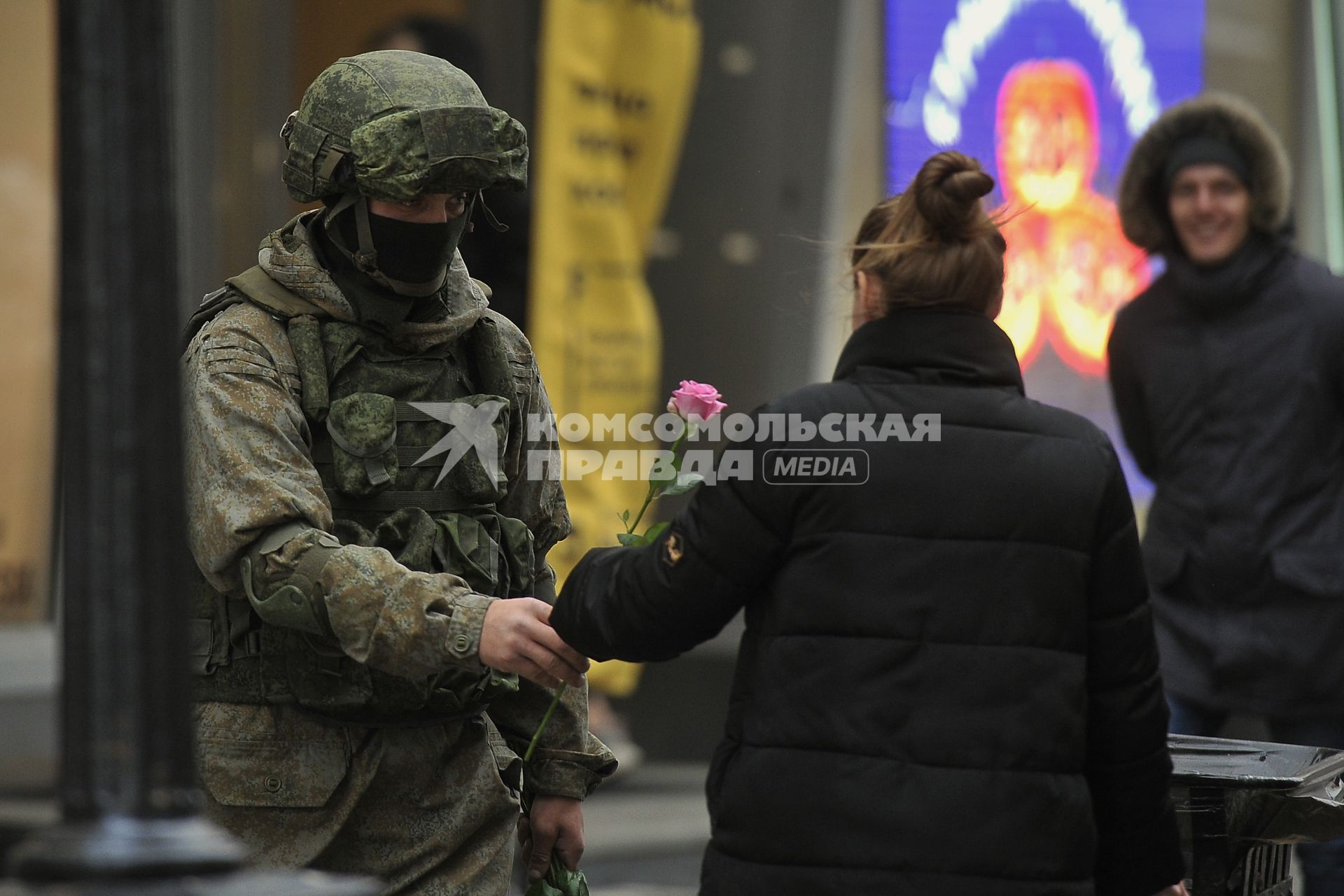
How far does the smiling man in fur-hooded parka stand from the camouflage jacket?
240 centimetres

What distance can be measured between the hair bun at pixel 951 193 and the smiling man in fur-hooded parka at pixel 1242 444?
2.29 meters

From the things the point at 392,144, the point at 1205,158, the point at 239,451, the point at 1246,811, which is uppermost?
the point at 1205,158

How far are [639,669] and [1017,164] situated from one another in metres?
2.97

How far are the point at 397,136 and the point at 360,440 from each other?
46 cm

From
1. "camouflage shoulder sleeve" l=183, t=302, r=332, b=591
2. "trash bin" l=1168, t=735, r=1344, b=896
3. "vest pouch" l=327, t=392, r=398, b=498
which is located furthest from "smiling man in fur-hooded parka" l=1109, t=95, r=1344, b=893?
"camouflage shoulder sleeve" l=183, t=302, r=332, b=591

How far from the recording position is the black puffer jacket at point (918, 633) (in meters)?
2.34

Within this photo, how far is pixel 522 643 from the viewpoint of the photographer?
260 cm

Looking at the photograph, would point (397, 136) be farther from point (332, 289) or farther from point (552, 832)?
point (552, 832)

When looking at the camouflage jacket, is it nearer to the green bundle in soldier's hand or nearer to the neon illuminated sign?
the green bundle in soldier's hand

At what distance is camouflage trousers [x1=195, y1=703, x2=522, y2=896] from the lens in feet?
8.96

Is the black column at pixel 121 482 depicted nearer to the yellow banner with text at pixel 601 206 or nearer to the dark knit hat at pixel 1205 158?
the dark knit hat at pixel 1205 158

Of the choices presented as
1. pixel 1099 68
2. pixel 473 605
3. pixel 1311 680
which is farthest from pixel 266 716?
pixel 1099 68

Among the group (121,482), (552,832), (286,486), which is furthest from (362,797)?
(121,482)

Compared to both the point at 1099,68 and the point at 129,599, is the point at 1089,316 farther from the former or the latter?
the point at 129,599
